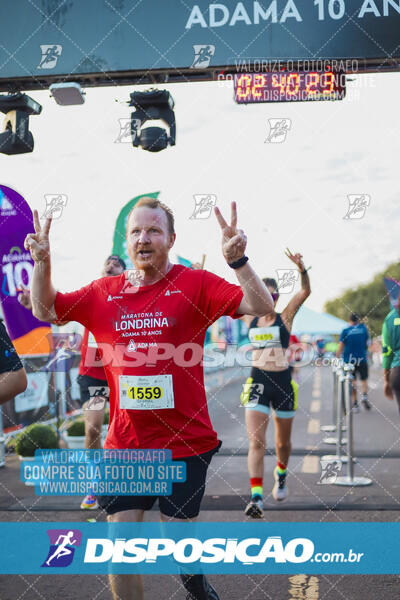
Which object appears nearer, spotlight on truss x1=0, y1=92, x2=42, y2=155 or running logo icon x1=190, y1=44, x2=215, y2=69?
running logo icon x1=190, y1=44, x2=215, y2=69

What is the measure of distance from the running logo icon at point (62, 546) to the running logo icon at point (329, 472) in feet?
9.73

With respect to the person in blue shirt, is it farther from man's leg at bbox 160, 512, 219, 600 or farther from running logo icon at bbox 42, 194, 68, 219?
man's leg at bbox 160, 512, 219, 600

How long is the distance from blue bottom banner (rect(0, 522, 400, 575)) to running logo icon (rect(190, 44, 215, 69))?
440 cm

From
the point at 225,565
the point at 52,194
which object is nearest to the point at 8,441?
the point at 52,194

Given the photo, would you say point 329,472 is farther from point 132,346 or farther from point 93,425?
point 132,346

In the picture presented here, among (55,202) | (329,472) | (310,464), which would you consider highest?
(55,202)

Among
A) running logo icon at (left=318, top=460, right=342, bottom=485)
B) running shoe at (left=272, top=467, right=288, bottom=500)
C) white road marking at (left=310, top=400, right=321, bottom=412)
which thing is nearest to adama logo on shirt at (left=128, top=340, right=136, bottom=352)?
running shoe at (left=272, top=467, right=288, bottom=500)

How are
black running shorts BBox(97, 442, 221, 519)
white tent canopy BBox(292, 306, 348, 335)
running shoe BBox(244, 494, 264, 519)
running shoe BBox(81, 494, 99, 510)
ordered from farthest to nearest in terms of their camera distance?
white tent canopy BBox(292, 306, 348, 335), running shoe BBox(81, 494, 99, 510), running shoe BBox(244, 494, 264, 519), black running shorts BBox(97, 442, 221, 519)

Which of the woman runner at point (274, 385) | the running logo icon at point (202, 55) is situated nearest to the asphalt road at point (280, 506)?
the woman runner at point (274, 385)

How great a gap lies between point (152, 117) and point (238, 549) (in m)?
4.79

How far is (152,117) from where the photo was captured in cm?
755

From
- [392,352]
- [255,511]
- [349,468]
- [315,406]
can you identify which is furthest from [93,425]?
[315,406]

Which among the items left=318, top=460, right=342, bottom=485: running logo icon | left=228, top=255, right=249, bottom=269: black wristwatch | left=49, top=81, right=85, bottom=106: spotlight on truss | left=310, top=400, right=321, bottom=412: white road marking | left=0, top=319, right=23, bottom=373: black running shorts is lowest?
left=310, top=400, right=321, bottom=412: white road marking

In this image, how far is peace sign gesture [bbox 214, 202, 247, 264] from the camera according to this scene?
298 centimetres
